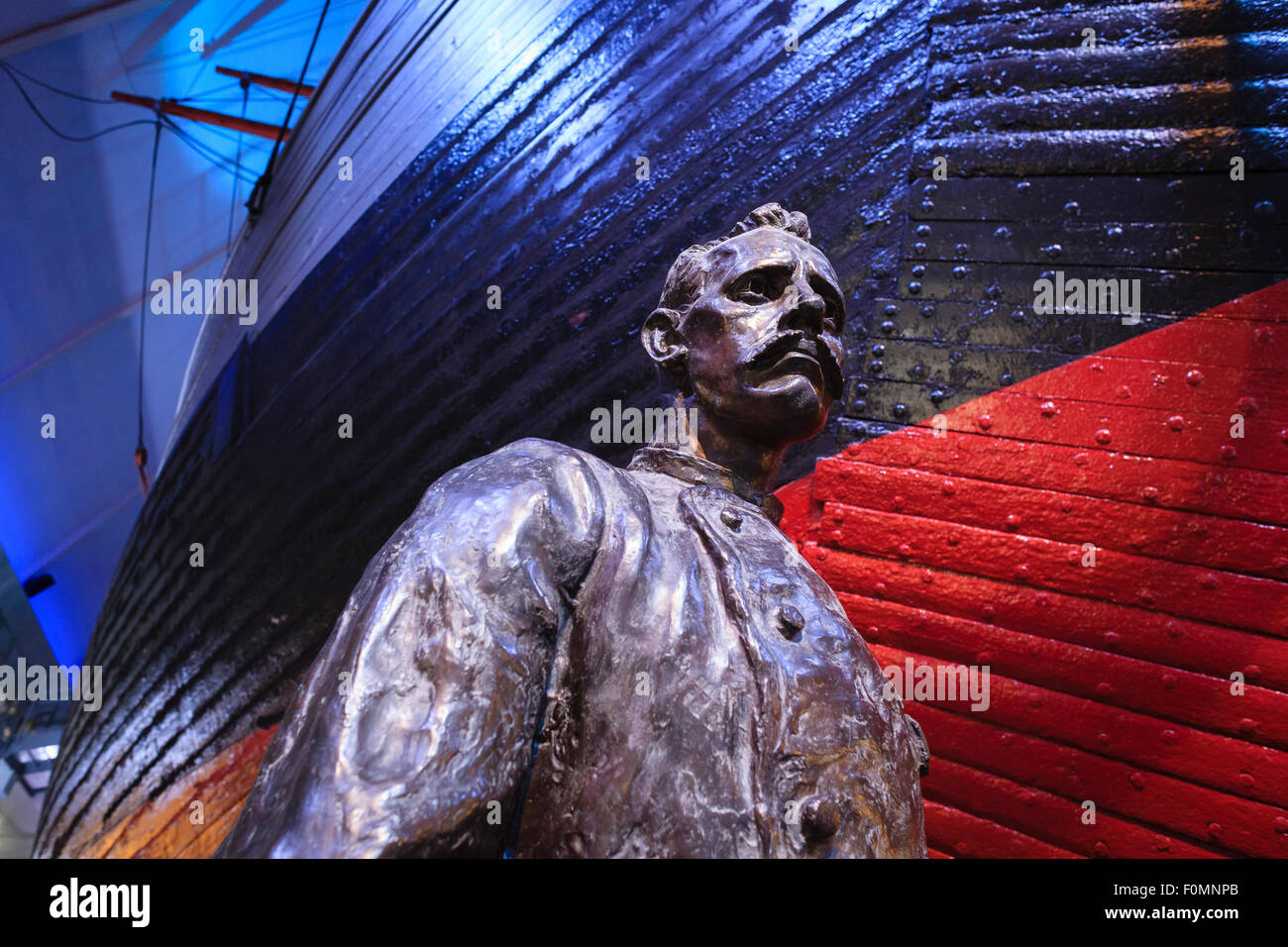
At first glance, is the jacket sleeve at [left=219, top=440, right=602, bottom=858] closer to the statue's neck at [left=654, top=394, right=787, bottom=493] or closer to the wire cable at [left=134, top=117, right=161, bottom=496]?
the statue's neck at [left=654, top=394, right=787, bottom=493]

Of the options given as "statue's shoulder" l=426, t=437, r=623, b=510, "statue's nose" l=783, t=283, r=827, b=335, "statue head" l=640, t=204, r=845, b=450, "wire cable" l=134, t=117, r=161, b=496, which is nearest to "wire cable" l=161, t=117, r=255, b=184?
"wire cable" l=134, t=117, r=161, b=496

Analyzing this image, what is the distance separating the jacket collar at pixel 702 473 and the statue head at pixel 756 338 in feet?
0.40

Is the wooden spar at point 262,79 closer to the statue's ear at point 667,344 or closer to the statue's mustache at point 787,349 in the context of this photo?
the statue's ear at point 667,344

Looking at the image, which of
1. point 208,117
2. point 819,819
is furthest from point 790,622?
point 208,117

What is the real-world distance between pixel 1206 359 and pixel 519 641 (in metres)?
2.49

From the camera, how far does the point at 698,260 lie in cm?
242

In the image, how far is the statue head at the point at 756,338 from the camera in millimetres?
2162

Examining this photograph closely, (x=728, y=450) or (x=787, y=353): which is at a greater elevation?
(x=787, y=353)

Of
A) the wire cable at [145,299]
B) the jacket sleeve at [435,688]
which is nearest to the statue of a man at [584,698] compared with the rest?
the jacket sleeve at [435,688]

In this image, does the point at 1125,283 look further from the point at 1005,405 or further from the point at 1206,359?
the point at 1005,405

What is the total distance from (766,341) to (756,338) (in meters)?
0.03

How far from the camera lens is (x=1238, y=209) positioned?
2.77 metres

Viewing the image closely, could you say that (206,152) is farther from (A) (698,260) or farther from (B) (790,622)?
(B) (790,622)
